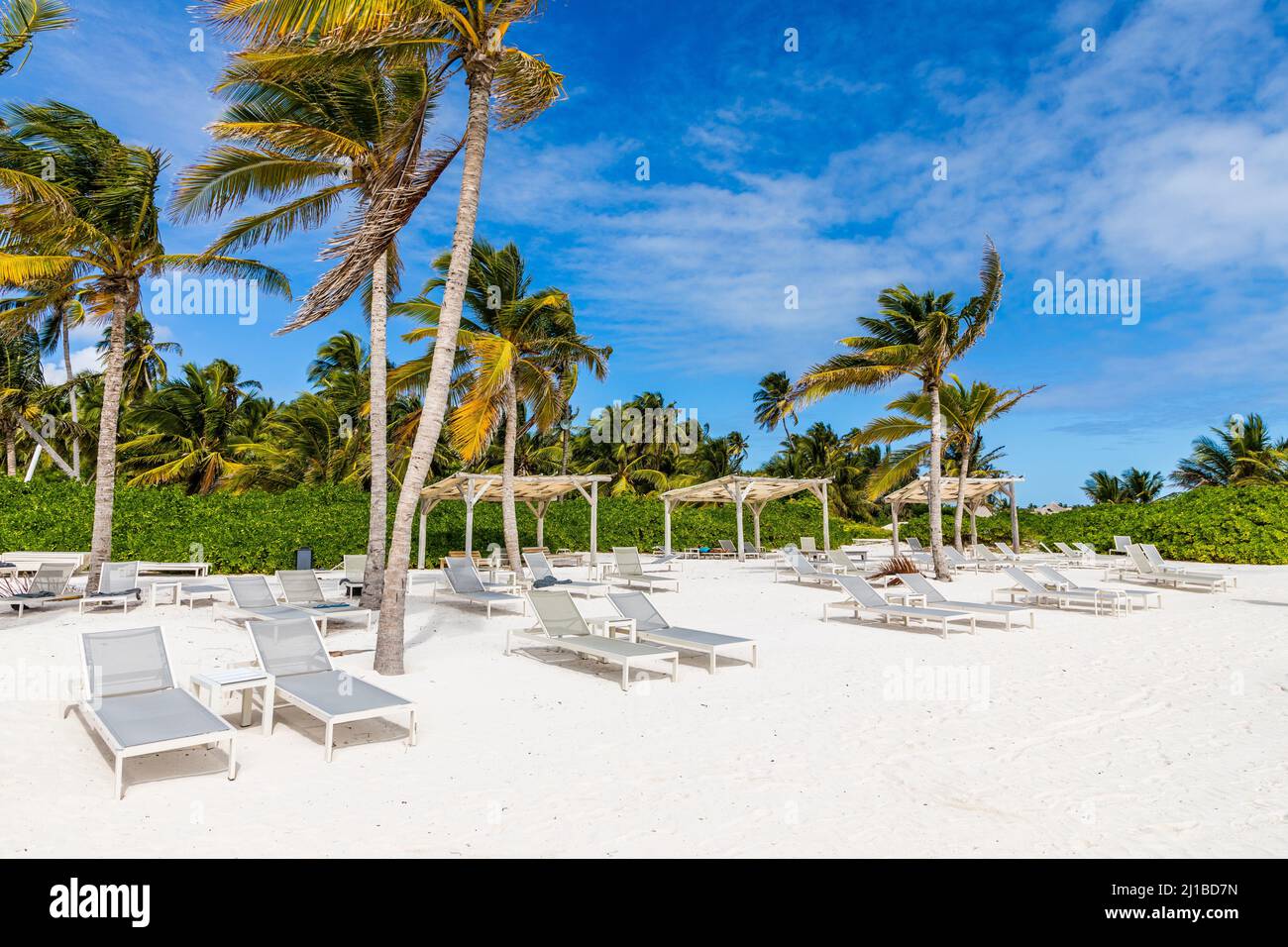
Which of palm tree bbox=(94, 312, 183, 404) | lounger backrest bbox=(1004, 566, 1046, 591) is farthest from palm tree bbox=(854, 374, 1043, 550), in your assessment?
palm tree bbox=(94, 312, 183, 404)

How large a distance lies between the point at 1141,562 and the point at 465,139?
56.3 feet

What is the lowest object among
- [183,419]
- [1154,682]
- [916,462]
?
[1154,682]

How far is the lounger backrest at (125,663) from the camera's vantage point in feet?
17.1

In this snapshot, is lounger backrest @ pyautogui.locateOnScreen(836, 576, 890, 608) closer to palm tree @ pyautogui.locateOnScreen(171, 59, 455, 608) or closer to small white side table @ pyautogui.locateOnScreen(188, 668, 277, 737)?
palm tree @ pyautogui.locateOnScreen(171, 59, 455, 608)

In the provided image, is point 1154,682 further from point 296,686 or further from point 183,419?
point 183,419

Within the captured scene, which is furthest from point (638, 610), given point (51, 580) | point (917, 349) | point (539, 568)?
point (917, 349)

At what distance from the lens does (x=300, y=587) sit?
1090 cm

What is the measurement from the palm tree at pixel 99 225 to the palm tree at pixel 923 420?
1602 centimetres

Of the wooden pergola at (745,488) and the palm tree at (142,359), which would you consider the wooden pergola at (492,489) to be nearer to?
the wooden pergola at (745,488)

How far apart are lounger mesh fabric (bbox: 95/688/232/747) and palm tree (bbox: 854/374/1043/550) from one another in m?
17.5

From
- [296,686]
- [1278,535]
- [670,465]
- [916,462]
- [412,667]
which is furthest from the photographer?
[670,465]
